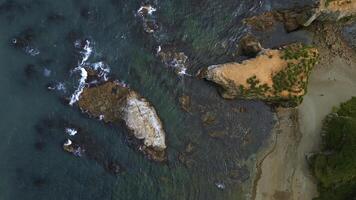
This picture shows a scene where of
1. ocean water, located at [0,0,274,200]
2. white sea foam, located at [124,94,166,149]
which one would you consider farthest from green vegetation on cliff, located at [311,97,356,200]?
white sea foam, located at [124,94,166,149]

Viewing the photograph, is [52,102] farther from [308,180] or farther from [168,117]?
[308,180]

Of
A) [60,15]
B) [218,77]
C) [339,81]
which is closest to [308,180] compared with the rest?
[339,81]

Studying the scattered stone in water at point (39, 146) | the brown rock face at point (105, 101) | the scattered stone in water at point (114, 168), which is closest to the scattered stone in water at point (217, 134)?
the brown rock face at point (105, 101)

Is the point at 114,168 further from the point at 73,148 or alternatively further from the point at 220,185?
the point at 220,185

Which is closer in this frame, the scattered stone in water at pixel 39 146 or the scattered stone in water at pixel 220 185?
the scattered stone in water at pixel 39 146

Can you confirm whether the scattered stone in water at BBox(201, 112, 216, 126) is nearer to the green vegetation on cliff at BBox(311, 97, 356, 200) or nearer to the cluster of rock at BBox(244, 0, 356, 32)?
the cluster of rock at BBox(244, 0, 356, 32)

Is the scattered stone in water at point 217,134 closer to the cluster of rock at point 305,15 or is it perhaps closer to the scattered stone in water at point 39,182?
the cluster of rock at point 305,15
